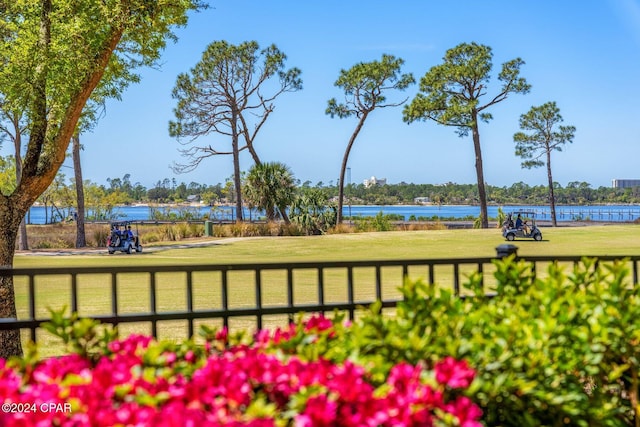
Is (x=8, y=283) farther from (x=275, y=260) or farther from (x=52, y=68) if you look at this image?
(x=275, y=260)

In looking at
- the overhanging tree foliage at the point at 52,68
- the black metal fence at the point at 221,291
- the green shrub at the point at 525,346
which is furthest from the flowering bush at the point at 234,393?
the overhanging tree foliage at the point at 52,68

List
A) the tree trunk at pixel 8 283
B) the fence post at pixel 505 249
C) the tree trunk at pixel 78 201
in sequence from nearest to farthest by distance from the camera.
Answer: the fence post at pixel 505 249
the tree trunk at pixel 8 283
the tree trunk at pixel 78 201

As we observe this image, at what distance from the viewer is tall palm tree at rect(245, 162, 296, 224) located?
112 feet

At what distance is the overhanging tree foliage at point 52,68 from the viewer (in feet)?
27.8

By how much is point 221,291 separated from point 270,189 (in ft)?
89.3

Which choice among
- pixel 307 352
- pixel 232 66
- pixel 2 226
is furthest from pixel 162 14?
pixel 232 66

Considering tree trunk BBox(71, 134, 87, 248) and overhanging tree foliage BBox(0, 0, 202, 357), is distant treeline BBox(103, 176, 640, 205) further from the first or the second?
overhanging tree foliage BBox(0, 0, 202, 357)

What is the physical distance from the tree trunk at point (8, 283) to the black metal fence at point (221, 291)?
0.80ft

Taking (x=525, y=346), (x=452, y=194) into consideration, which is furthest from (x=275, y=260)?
(x=452, y=194)

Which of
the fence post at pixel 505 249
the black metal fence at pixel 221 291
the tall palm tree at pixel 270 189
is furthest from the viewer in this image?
the tall palm tree at pixel 270 189

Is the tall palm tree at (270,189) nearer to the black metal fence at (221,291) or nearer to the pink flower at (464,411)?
the black metal fence at (221,291)

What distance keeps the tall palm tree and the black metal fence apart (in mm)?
16531

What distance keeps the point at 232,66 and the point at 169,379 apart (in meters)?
39.0

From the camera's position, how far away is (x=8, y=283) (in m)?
8.17
